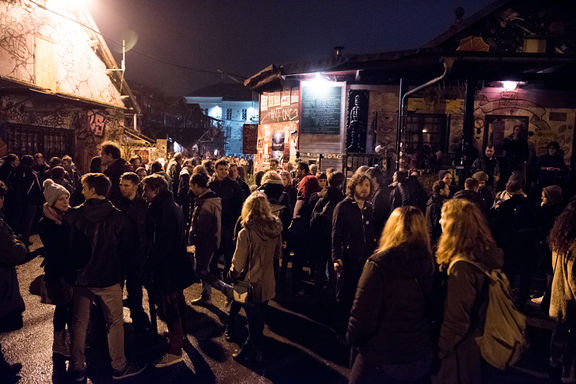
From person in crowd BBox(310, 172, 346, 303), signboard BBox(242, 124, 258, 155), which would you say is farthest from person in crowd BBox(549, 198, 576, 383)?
signboard BBox(242, 124, 258, 155)

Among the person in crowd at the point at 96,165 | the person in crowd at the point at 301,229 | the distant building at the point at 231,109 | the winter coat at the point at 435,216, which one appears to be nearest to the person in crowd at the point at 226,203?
the person in crowd at the point at 301,229

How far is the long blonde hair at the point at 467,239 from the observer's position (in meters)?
2.74

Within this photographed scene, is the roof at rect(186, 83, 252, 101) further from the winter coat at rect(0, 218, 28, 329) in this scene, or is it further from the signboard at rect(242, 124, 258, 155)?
Result: the winter coat at rect(0, 218, 28, 329)

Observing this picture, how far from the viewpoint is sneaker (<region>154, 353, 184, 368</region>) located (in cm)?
438

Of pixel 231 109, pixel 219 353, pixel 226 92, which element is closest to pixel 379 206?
pixel 219 353

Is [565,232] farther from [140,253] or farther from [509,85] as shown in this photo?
[509,85]

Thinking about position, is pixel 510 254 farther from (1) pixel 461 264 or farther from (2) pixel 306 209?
(1) pixel 461 264

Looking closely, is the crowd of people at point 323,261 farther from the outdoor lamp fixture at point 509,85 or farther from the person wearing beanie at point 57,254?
the outdoor lamp fixture at point 509,85

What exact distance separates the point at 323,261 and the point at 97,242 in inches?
151

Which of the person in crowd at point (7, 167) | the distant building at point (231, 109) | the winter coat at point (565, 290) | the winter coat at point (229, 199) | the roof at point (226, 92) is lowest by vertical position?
the winter coat at point (565, 290)

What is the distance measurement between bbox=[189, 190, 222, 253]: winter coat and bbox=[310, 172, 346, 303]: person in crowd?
156 centimetres

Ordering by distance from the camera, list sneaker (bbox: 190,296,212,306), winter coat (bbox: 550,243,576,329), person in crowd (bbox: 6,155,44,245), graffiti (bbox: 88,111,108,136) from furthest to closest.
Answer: graffiti (bbox: 88,111,108,136), person in crowd (bbox: 6,155,44,245), sneaker (bbox: 190,296,212,306), winter coat (bbox: 550,243,576,329)

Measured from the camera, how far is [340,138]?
45.4 ft

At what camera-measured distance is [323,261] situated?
266 inches
